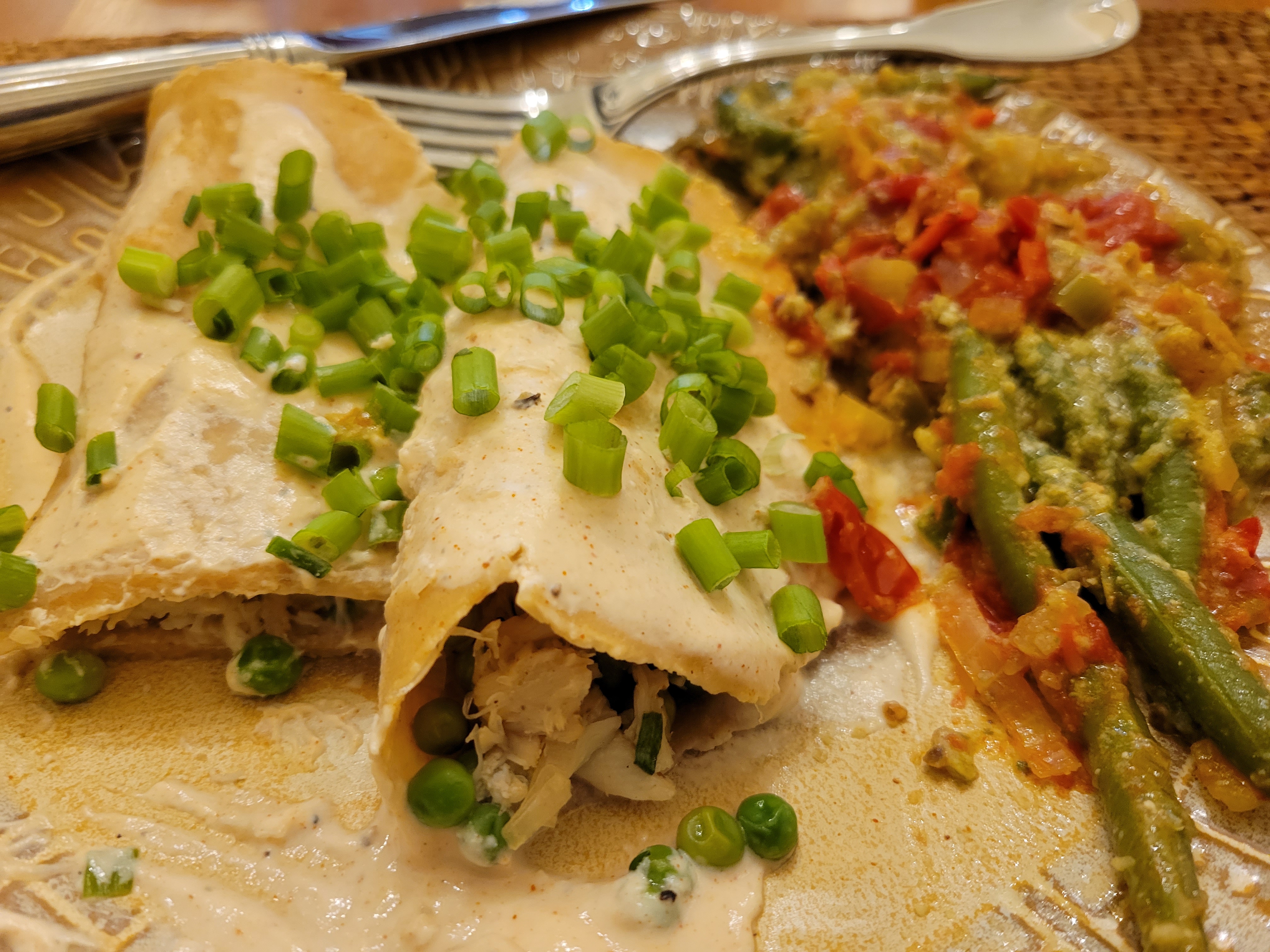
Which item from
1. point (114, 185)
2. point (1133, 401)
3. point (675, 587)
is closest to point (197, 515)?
point (675, 587)

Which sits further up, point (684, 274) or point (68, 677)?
point (684, 274)

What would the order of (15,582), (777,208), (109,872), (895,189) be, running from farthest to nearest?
(777,208), (895,189), (15,582), (109,872)

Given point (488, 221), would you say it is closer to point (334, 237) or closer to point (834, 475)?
point (334, 237)

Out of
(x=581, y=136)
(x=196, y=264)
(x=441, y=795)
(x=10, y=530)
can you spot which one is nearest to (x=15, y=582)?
(x=10, y=530)

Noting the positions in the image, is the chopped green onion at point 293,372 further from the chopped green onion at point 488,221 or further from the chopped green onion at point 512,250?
the chopped green onion at point 488,221

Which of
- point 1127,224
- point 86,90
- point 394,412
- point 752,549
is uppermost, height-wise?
point 86,90

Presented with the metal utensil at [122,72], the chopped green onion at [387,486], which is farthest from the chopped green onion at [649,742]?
the metal utensil at [122,72]

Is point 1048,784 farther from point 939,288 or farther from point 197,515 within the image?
point 197,515

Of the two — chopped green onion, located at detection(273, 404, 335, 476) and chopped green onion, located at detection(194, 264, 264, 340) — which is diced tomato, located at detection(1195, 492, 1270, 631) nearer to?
chopped green onion, located at detection(273, 404, 335, 476)
